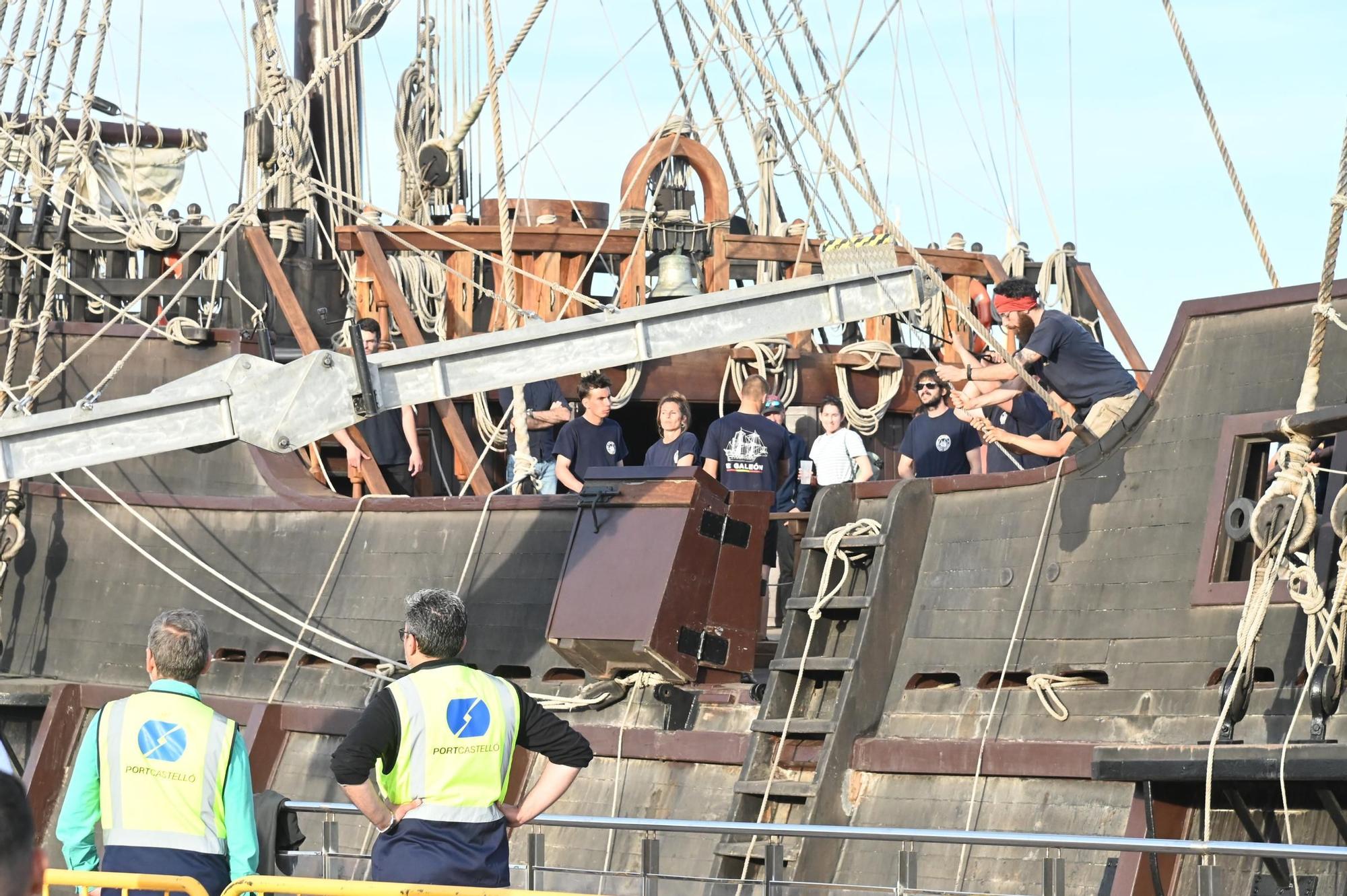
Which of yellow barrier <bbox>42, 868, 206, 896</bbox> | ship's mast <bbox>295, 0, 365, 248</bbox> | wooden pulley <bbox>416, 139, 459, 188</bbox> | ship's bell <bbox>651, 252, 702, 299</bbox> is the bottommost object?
yellow barrier <bbox>42, 868, 206, 896</bbox>

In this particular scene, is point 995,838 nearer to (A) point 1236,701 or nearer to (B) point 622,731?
(A) point 1236,701

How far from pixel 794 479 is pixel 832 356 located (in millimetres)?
1943

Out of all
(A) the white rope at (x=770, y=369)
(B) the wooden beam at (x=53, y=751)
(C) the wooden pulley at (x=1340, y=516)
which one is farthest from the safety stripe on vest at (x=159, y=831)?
(A) the white rope at (x=770, y=369)

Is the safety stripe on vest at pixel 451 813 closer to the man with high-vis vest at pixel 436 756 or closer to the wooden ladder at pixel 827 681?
the man with high-vis vest at pixel 436 756

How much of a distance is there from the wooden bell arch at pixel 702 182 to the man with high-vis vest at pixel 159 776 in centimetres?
739

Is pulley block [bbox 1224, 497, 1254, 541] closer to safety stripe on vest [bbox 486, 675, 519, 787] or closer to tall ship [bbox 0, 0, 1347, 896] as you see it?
tall ship [bbox 0, 0, 1347, 896]

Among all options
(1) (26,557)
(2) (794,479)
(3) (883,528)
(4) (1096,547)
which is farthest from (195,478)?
(4) (1096,547)

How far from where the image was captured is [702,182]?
13078mm

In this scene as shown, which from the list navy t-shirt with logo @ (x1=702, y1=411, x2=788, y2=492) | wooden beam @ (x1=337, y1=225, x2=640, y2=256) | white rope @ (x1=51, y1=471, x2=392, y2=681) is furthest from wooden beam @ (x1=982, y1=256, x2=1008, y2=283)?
white rope @ (x1=51, y1=471, x2=392, y2=681)

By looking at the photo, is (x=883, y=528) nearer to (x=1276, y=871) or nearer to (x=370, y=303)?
(x=1276, y=871)

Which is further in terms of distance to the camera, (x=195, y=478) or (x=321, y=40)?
(x=321, y=40)

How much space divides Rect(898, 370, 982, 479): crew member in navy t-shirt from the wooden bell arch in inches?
97.5

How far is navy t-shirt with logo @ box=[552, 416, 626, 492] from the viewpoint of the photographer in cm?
1063

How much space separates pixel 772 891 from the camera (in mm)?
6387
